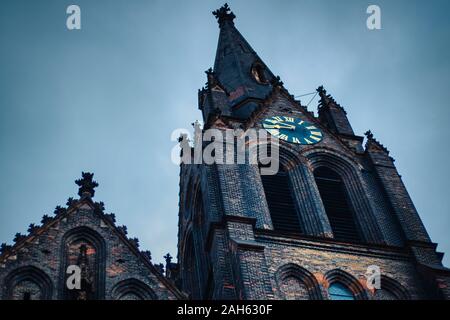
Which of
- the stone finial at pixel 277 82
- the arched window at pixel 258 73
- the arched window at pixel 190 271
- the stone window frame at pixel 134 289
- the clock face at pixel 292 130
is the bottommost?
the stone window frame at pixel 134 289

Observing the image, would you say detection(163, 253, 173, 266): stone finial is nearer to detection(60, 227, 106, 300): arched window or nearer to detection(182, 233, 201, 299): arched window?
detection(182, 233, 201, 299): arched window

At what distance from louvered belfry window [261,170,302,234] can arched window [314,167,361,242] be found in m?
1.21

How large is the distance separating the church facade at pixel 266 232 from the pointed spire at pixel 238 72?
11cm

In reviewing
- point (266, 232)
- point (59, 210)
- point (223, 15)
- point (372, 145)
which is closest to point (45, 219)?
point (59, 210)

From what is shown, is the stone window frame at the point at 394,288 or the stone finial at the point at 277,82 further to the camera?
the stone finial at the point at 277,82

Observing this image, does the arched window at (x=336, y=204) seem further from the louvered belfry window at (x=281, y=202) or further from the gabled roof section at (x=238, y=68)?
the gabled roof section at (x=238, y=68)

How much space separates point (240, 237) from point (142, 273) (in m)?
4.55

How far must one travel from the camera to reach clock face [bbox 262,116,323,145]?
32812 mm

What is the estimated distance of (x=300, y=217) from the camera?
2883 cm

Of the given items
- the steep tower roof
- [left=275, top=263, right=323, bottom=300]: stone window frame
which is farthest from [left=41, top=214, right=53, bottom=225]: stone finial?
the steep tower roof

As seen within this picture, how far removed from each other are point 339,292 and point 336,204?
5.29 meters

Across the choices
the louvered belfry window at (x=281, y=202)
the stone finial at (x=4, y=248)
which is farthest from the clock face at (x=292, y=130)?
the stone finial at (x=4, y=248)

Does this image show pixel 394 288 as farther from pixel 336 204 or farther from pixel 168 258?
pixel 168 258

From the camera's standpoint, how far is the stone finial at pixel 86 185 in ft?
78.5
